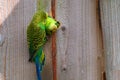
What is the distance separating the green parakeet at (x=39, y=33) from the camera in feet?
6.13

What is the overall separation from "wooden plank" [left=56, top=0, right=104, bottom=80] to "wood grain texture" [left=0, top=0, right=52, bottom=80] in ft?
0.23

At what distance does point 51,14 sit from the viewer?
1.94 metres

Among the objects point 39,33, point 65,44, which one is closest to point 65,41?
point 65,44

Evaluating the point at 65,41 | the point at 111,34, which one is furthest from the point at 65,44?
the point at 111,34

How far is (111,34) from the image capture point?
188cm

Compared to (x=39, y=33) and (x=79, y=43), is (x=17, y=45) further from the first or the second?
(x=79, y=43)

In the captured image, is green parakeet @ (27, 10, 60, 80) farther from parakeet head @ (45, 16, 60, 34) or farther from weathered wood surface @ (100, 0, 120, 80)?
weathered wood surface @ (100, 0, 120, 80)

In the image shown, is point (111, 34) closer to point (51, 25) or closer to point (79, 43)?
point (79, 43)

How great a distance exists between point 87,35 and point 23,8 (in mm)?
326

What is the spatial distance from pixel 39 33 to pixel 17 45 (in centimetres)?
13

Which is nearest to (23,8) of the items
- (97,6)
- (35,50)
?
(35,50)

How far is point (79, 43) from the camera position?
1.92 metres

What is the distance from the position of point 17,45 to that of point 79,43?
0.95 ft

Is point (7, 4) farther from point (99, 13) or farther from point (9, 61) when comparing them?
point (99, 13)
